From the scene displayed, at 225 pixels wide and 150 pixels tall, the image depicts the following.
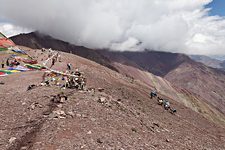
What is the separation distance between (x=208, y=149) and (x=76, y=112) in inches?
587

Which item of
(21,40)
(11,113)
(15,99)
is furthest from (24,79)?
(21,40)

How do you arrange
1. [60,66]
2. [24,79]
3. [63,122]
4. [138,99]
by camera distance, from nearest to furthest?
[63,122] → [24,79] → [138,99] → [60,66]

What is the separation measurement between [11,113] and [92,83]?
27484 mm

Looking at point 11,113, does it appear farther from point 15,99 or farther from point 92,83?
point 92,83

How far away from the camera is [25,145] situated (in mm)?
19719

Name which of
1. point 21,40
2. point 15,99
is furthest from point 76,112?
point 21,40

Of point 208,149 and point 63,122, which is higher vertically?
point 63,122

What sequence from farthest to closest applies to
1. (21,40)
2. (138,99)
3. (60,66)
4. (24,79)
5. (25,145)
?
(21,40) → (60,66) → (138,99) → (24,79) → (25,145)

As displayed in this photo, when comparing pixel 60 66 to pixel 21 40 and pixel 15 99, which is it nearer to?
pixel 15 99

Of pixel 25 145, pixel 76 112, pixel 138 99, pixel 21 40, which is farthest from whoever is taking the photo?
pixel 21 40

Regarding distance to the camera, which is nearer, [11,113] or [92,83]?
[11,113]

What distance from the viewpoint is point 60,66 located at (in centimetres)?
6191

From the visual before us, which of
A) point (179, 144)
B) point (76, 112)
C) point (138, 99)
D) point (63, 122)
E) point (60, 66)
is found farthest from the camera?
point (60, 66)

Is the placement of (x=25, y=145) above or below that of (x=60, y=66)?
below
